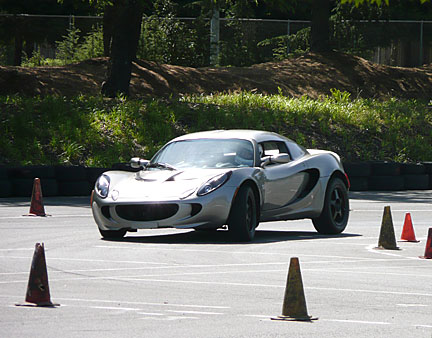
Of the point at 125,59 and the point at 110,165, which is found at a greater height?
the point at 125,59

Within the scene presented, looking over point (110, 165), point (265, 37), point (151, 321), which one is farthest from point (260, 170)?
point (265, 37)

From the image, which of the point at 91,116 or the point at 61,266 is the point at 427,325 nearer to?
the point at 61,266

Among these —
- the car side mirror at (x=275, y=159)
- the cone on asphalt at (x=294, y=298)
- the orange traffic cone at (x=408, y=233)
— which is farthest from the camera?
the car side mirror at (x=275, y=159)

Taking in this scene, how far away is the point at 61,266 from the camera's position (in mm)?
10219

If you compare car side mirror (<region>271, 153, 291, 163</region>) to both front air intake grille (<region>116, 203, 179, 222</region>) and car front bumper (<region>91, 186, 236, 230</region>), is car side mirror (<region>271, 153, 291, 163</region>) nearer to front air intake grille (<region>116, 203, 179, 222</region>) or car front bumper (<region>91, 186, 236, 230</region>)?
car front bumper (<region>91, 186, 236, 230</region>)

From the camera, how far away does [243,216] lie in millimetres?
12445

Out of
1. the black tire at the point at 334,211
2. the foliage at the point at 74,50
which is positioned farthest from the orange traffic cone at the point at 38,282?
the foliage at the point at 74,50

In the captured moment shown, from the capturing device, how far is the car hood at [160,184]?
12.4 metres

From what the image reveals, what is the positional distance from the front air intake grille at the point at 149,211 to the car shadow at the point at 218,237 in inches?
16.8

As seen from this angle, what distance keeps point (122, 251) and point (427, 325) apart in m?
5.01

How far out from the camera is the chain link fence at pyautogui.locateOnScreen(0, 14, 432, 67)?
38938mm

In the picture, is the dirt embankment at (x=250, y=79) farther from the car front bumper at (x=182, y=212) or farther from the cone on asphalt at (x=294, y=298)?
the cone on asphalt at (x=294, y=298)

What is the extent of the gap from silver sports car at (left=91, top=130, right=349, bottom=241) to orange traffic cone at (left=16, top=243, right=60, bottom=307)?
4.53 meters

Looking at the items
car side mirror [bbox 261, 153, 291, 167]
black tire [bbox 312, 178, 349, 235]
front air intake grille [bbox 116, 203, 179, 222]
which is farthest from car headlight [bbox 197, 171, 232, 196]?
black tire [bbox 312, 178, 349, 235]
